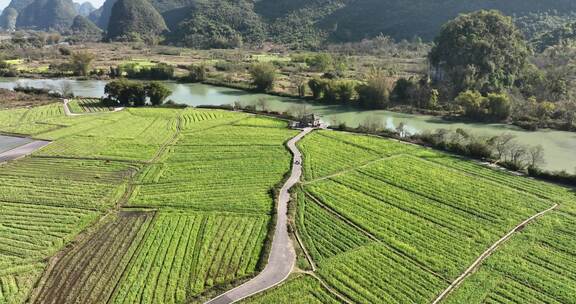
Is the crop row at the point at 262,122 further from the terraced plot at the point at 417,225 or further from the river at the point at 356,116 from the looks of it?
the terraced plot at the point at 417,225

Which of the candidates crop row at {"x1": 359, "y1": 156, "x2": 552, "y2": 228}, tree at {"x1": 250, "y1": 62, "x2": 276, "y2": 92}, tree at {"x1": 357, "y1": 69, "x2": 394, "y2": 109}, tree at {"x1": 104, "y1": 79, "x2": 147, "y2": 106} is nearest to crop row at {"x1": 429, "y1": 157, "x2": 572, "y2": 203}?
crop row at {"x1": 359, "y1": 156, "x2": 552, "y2": 228}

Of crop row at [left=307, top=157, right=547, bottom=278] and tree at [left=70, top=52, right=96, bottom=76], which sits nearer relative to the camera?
crop row at [left=307, top=157, right=547, bottom=278]

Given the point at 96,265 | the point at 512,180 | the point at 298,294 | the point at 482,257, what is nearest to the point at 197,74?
the point at 512,180

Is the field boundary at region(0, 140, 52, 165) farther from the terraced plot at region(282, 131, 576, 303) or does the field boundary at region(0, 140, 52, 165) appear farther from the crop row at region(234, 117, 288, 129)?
the terraced plot at region(282, 131, 576, 303)

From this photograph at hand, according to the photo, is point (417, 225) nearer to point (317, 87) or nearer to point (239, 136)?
point (239, 136)

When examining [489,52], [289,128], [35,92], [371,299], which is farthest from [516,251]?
[35,92]

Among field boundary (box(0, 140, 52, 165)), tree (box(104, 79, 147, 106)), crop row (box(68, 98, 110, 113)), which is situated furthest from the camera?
tree (box(104, 79, 147, 106))

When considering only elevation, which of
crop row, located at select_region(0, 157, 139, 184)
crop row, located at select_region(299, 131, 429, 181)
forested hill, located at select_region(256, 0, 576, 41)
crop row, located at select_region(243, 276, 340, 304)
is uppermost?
forested hill, located at select_region(256, 0, 576, 41)
